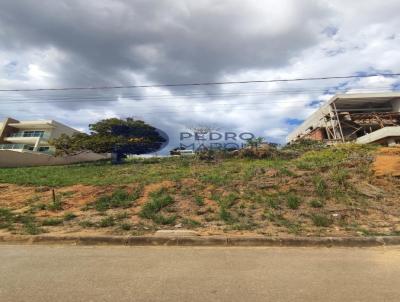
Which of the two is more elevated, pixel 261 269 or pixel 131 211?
pixel 131 211

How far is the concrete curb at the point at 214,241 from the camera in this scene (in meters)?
5.08

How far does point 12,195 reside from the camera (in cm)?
1145

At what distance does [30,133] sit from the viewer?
136 feet

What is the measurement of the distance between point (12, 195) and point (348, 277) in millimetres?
12200

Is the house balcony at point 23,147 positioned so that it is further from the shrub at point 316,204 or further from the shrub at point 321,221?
the shrub at point 321,221

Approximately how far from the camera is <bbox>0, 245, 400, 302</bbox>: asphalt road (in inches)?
123

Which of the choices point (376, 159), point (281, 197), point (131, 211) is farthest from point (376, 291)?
point (376, 159)

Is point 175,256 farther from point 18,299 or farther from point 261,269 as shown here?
point 18,299

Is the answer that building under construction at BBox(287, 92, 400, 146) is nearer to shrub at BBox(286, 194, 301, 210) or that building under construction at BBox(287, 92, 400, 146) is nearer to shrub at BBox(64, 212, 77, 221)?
shrub at BBox(286, 194, 301, 210)

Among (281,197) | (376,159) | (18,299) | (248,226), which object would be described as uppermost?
(376,159)

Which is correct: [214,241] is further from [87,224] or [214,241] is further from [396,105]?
[396,105]

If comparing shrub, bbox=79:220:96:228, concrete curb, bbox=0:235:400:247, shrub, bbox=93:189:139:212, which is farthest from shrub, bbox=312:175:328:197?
shrub, bbox=79:220:96:228

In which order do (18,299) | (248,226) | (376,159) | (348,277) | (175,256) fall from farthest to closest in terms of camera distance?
1. (376,159)
2. (248,226)
3. (175,256)
4. (348,277)
5. (18,299)

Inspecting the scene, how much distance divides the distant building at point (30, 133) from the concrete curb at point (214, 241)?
37708 mm
